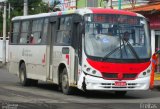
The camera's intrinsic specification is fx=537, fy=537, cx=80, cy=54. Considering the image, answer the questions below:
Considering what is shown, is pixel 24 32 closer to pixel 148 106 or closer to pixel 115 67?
pixel 115 67

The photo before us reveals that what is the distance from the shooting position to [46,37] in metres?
20.3

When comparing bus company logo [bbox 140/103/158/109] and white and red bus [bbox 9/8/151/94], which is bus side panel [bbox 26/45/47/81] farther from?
bus company logo [bbox 140/103/158/109]

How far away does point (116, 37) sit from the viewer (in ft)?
57.4

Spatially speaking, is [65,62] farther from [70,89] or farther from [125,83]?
[125,83]

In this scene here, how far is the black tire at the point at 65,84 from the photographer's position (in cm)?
1833

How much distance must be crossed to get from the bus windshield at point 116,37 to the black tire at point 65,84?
1728mm

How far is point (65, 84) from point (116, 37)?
2.58m

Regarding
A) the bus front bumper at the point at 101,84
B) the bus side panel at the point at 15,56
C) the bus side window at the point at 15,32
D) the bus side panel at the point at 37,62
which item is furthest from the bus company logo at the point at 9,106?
the bus side window at the point at 15,32

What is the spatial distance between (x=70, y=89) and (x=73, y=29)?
2048 mm

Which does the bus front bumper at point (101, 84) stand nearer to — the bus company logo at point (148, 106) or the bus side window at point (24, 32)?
the bus company logo at point (148, 106)

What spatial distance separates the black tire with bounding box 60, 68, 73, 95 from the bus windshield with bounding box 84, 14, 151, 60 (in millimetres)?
1728

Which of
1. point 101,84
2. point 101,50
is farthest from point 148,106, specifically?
point 101,50

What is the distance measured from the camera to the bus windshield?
56.4 feet

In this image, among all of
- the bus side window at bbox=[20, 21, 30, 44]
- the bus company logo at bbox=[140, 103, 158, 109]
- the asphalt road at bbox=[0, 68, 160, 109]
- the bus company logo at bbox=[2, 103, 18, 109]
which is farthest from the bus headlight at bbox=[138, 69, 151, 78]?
the bus side window at bbox=[20, 21, 30, 44]
